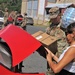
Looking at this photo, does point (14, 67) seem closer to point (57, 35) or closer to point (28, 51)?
point (28, 51)

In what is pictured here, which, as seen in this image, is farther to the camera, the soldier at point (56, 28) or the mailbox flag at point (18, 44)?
→ the soldier at point (56, 28)

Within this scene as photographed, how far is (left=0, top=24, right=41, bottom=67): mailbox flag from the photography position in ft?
11.6

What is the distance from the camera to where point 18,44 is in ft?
11.9

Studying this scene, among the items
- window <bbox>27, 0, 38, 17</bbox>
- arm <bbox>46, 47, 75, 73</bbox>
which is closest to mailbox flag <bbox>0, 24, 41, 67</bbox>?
arm <bbox>46, 47, 75, 73</bbox>

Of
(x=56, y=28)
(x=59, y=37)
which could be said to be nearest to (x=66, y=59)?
(x=59, y=37)

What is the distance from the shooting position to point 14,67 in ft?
12.2

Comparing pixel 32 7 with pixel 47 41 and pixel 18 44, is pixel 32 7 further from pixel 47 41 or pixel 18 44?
pixel 18 44

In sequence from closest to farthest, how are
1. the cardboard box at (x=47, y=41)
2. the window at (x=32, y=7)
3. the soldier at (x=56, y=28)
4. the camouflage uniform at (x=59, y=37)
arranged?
the cardboard box at (x=47, y=41), the camouflage uniform at (x=59, y=37), the soldier at (x=56, y=28), the window at (x=32, y=7)

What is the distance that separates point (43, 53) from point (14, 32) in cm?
59

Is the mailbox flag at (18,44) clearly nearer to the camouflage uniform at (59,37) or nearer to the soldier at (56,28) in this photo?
the camouflage uniform at (59,37)

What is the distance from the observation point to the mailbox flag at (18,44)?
354 centimetres

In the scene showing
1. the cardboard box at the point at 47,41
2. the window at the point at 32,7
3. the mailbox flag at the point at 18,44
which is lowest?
the window at the point at 32,7

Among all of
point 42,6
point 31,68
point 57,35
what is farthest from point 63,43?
point 42,6

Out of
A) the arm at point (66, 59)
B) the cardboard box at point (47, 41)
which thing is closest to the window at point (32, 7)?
the cardboard box at point (47, 41)
